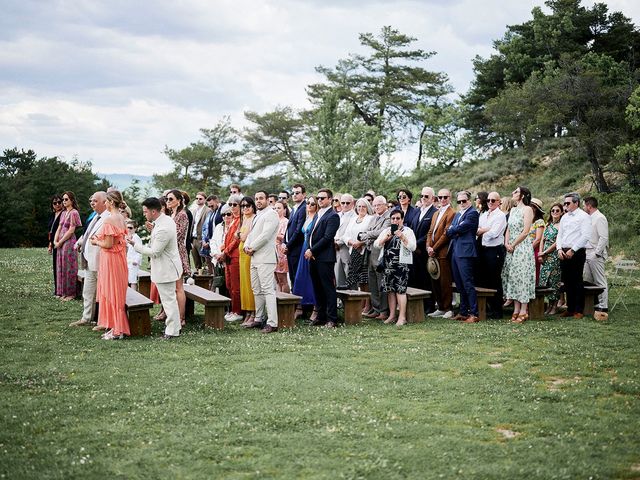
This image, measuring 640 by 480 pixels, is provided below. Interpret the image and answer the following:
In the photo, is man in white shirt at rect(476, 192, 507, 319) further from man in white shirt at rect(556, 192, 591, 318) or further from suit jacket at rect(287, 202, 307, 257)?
suit jacket at rect(287, 202, 307, 257)

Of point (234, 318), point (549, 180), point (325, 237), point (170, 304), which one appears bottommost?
point (234, 318)

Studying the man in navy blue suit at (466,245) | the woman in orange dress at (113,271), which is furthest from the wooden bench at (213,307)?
the man in navy blue suit at (466,245)

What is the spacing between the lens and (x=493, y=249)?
36.7ft

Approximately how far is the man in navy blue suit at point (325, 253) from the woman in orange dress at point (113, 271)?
9.55ft

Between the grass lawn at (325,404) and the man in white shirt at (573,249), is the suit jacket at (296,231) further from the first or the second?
the man in white shirt at (573,249)

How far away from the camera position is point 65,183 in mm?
38156

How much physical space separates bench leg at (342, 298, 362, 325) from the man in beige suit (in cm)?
157

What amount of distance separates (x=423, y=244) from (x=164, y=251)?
15.5ft

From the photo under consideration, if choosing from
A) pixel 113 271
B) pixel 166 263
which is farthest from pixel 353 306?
pixel 113 271

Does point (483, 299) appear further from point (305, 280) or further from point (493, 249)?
point (305, 280)

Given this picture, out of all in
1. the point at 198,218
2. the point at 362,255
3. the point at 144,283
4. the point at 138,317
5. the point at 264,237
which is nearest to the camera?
the point at 138,317

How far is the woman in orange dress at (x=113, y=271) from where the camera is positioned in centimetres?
959

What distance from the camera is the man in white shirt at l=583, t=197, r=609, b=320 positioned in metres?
11.1

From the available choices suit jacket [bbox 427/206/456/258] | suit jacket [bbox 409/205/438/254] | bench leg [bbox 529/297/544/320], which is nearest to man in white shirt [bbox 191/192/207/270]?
suit jacket [bbox 409/205/438/254]
